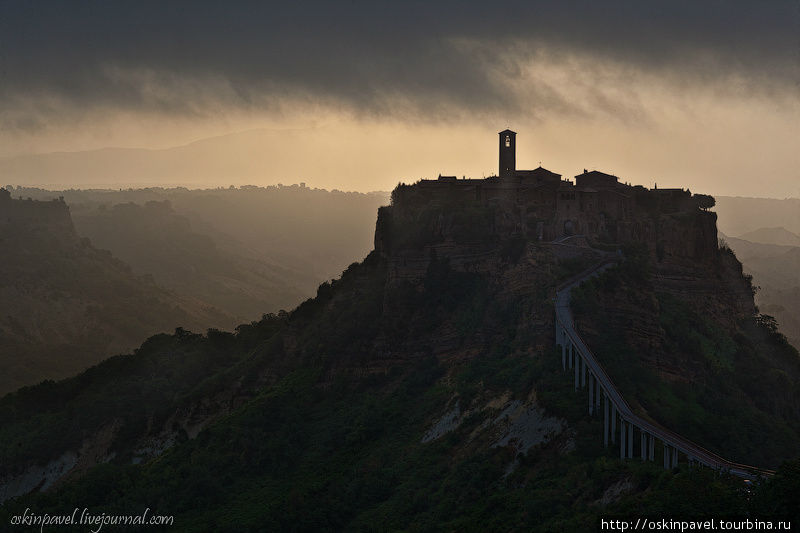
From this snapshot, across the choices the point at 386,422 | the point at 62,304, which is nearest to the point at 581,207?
the point at 386,422

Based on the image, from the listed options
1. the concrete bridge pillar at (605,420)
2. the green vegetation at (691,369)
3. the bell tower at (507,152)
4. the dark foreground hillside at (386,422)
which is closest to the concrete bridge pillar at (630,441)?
the dark foreground hillside at (386,422)

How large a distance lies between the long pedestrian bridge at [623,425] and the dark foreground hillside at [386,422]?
80 cm

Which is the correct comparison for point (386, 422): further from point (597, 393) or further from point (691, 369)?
point (597, 393)

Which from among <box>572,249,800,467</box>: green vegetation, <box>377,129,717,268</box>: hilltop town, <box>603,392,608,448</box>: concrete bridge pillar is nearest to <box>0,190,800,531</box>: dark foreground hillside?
<box>603,392,608,448</box>: concrete bridge pillar

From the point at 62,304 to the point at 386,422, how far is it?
121 metres

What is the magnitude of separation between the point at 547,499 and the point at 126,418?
1876 inches

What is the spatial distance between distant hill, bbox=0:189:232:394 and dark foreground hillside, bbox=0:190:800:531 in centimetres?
5244

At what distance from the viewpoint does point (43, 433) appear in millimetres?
75875

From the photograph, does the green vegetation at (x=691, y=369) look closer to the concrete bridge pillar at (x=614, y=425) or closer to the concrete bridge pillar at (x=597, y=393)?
the concrete bridge pillar at (x=597, y=393)

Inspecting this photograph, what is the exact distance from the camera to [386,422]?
55.8 metres

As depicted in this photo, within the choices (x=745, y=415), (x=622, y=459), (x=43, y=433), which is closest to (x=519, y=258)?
(x=745, y=415)

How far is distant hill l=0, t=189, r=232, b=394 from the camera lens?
140250 mm

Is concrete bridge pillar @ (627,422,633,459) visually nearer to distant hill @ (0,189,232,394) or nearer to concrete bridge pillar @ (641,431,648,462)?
concrete bridge pillar @ (641,431,648,462)

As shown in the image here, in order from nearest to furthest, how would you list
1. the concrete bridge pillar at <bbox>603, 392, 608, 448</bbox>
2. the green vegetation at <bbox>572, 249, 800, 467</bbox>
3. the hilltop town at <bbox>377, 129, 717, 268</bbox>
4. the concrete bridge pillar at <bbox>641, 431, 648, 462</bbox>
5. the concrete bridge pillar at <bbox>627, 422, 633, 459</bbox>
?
the concrete bridge pillar at <bbox>641, 431, 648, 462</bbox> → the concrete bridge pillar at <bbox>627, 422, 633, 459</bbox> → the concrete bridge pillar at <bbox>603, 392, 608, 448</bbox> → the green vegetation at <bbox>572, 249, 800, 467</bbox> → the hilltop town at <bbox>377, 129, 717, 268</bbox>
